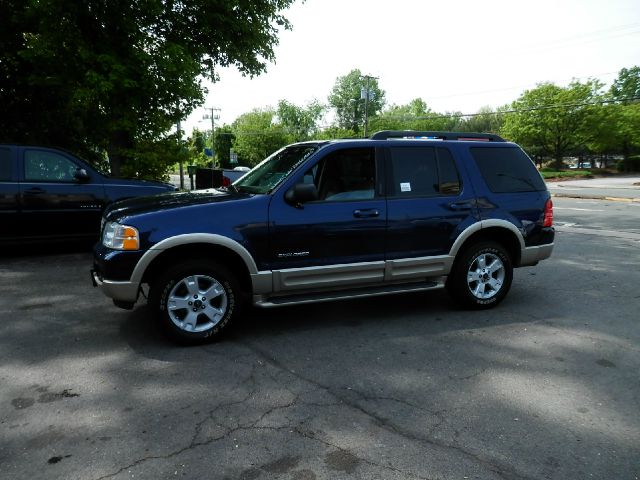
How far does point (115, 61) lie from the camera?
10.2 meters

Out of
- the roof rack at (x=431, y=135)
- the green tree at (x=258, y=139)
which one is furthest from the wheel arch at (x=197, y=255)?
the green tree at (x=258, y=139)

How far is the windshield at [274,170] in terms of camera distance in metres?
4.75

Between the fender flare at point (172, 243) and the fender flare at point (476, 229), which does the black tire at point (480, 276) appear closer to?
the fender flare at point (476, 229)

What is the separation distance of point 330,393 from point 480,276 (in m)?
2.64

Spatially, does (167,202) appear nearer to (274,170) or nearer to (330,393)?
(274,170)

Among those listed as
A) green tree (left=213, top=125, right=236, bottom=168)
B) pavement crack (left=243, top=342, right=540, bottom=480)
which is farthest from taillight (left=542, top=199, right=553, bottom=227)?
green tree (left=213, top=125, right=236, bottom=168)

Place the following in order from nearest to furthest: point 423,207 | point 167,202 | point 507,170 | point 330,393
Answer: point 330,393, point 167,202, point 423,207, point 507,170

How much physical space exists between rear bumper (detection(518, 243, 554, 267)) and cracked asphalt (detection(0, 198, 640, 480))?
54 centimetres

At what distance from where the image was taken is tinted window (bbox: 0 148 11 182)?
24.8 ft

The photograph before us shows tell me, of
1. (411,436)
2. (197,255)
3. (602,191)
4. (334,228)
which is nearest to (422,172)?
(334,228)

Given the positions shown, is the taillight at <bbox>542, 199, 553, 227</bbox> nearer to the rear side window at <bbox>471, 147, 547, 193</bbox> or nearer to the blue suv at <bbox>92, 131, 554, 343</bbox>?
the blue suv at <bbox>92, 131, 554, 343</bbox>

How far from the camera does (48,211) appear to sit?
7.77 meters

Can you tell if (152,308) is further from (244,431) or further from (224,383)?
(244,431)

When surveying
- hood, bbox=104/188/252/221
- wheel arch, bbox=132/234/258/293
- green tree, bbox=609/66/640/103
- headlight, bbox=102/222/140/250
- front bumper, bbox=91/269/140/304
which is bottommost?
front bumper, bbox=91/269/140/304
